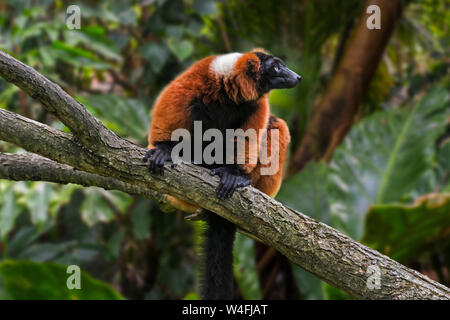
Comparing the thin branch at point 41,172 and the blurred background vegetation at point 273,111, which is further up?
the blurred background vegetation at point 273,111

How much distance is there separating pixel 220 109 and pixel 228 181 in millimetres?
500

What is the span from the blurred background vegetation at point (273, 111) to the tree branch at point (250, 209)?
3.81 feet

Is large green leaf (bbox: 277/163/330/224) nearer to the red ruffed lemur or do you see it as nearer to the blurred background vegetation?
the blurred background vegetation

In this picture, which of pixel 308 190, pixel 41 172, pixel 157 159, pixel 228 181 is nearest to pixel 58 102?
pixel 157 159

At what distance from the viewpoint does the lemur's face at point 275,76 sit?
223 centimetres

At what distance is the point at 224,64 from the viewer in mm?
2230

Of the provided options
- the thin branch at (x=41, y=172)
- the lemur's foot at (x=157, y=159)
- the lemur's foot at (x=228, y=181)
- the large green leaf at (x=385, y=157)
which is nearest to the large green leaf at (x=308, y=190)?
the large green leaf at (x=385, y=157)

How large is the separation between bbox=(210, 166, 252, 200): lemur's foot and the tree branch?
0.02 m

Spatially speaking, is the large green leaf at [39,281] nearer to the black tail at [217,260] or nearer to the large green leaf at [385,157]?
the black tail at [217,260]

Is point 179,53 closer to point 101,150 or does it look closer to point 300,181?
point 300,181

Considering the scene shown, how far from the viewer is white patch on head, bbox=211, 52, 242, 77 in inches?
86.6

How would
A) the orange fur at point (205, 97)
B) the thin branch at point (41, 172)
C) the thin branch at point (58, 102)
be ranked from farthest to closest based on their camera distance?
the orange fur at point (205, 97) → the thin branch at point (41, 172) → the thin branch at point (58, 102)

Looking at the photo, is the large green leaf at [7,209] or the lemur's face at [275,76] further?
the large green leaf at [7,209]

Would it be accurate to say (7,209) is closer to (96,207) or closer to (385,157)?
(96,207)
